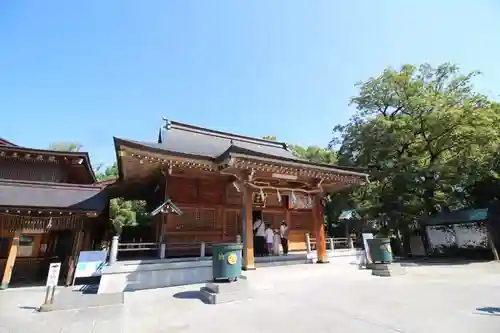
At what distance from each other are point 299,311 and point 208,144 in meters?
12.0

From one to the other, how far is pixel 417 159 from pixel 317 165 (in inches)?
437

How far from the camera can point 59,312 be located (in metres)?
5.86

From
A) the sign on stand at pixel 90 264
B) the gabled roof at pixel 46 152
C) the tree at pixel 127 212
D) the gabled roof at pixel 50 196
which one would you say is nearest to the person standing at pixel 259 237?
the sign on stand at pixel 90 264

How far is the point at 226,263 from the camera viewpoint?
6.46 metres

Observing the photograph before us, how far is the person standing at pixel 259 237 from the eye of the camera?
1206cm

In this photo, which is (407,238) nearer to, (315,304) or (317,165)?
(317,165)

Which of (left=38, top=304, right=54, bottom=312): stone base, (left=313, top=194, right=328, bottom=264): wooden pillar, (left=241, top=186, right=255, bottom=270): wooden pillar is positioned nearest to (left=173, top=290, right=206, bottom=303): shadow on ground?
(left=241, top=186, right=255, bottom=270): wooden pillar

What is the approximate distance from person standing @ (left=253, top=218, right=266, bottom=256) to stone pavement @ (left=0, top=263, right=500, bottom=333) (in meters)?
3.97

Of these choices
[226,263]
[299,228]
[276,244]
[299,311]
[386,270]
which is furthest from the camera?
[299,228]

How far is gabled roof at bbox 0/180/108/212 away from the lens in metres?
9.52

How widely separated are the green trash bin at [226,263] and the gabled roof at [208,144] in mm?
3484

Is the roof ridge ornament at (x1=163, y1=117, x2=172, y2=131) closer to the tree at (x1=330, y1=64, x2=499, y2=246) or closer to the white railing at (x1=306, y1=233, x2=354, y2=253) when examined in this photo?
the white railing at (x1=306, y1=233, x2=354, y2=253)

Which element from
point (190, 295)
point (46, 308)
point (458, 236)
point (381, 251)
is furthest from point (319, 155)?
point (46, 308)

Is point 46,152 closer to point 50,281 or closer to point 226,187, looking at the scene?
point 50,281
